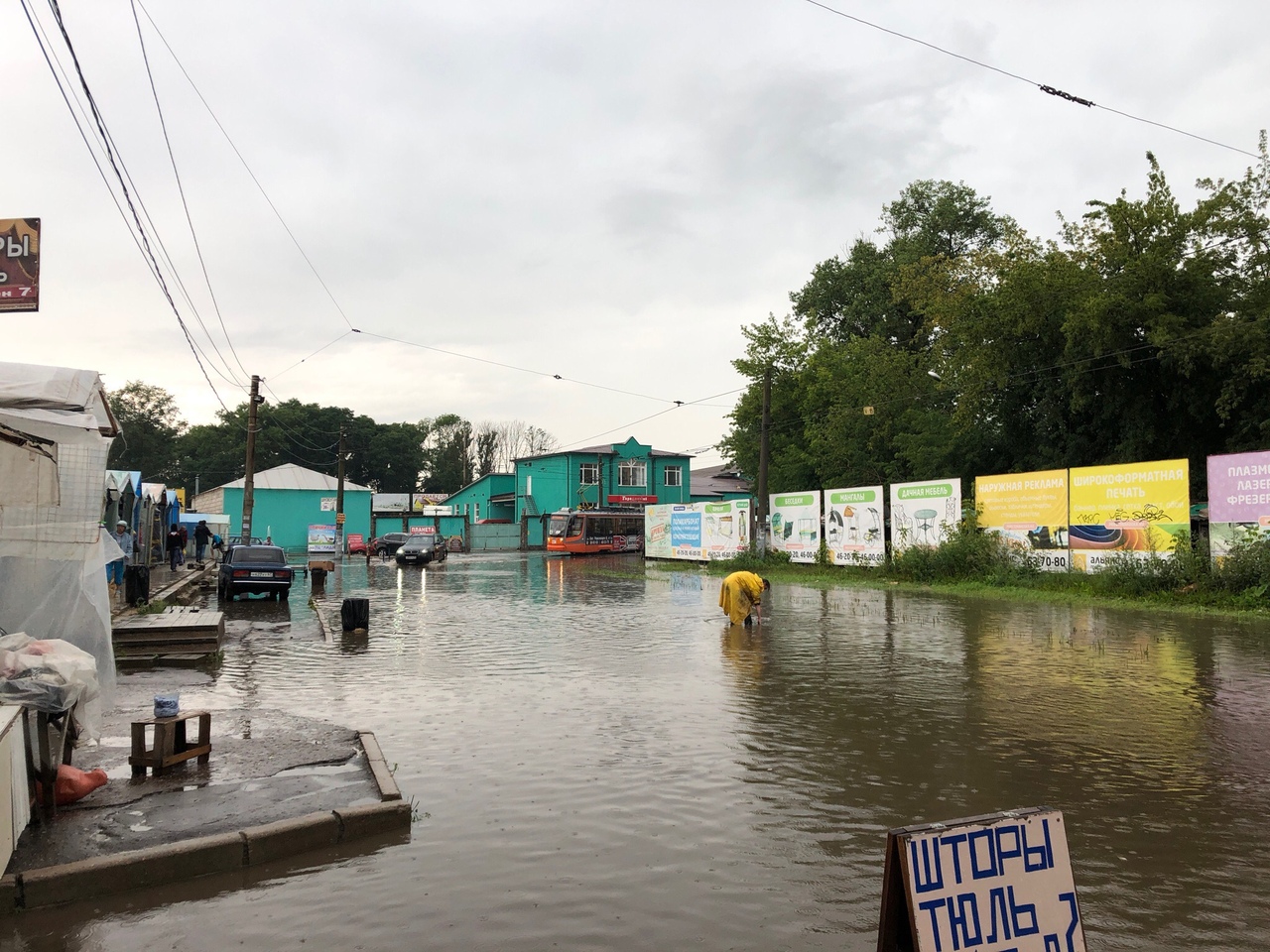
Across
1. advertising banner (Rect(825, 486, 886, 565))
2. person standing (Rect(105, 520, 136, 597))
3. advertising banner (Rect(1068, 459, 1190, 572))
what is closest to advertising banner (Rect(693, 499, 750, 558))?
advertising banner (Rect(825, 486, 886, 565))

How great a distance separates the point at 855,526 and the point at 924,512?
356 centimetres

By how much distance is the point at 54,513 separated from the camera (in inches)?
298

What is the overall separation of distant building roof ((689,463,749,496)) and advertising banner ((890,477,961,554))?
51.6 meters

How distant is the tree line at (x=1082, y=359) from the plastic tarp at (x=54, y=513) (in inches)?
1156

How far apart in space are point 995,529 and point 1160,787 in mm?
22040

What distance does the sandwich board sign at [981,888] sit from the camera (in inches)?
129

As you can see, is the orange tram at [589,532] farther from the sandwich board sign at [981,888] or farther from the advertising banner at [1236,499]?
the sandwich board sign at [981,888]

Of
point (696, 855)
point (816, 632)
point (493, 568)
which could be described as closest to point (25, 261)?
point (696, 855)

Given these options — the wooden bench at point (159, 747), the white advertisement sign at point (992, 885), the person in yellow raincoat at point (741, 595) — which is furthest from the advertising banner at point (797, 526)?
the white advertisement sign at point (992, 885)

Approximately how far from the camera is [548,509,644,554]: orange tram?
58469 mm

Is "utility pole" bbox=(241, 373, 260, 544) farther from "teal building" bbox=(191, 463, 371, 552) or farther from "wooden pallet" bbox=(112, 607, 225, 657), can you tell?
"teal building" bbox=(191, 463, 371, 552)

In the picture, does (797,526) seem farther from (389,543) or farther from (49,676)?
(49,676)

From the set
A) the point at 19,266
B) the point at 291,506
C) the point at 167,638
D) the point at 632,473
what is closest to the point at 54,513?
the point at 19,266

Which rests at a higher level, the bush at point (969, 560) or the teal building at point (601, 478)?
the teal building at point (601, 478)
